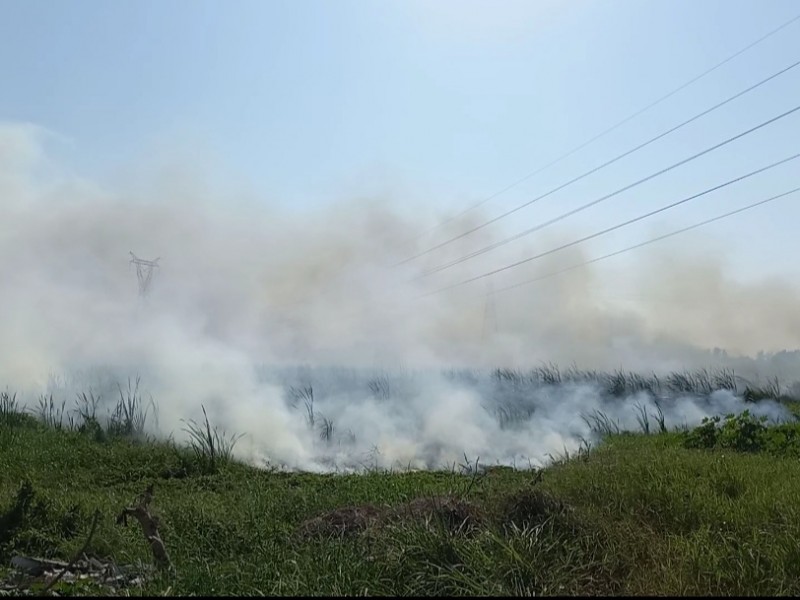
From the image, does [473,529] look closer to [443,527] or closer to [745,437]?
[443,527]

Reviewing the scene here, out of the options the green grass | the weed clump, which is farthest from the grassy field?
the weed clump

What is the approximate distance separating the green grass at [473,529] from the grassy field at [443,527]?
0.02m

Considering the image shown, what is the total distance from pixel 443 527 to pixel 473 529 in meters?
0.40

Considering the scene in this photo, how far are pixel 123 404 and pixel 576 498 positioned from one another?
1171 cm

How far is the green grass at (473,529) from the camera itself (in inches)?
217

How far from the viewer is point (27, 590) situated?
6023mm

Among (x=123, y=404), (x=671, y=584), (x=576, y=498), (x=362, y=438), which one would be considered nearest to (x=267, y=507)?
(x=576, y=498)

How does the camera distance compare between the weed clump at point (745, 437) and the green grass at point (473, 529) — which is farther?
the weed clump at point (745, 437)

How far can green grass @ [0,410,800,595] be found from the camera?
5.52 m

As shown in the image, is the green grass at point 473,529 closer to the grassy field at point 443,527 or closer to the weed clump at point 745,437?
the grassy field at point 443,527

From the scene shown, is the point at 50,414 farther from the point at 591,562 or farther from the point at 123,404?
the point at 591,562

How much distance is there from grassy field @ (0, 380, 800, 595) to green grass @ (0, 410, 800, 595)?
0.02 meters

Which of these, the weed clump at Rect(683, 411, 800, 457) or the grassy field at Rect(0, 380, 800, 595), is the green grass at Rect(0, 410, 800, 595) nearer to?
the grassy field at Rect(0, 380, 800, 595)

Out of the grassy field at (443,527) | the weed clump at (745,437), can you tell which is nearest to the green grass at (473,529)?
the grassy field at (443,527)
